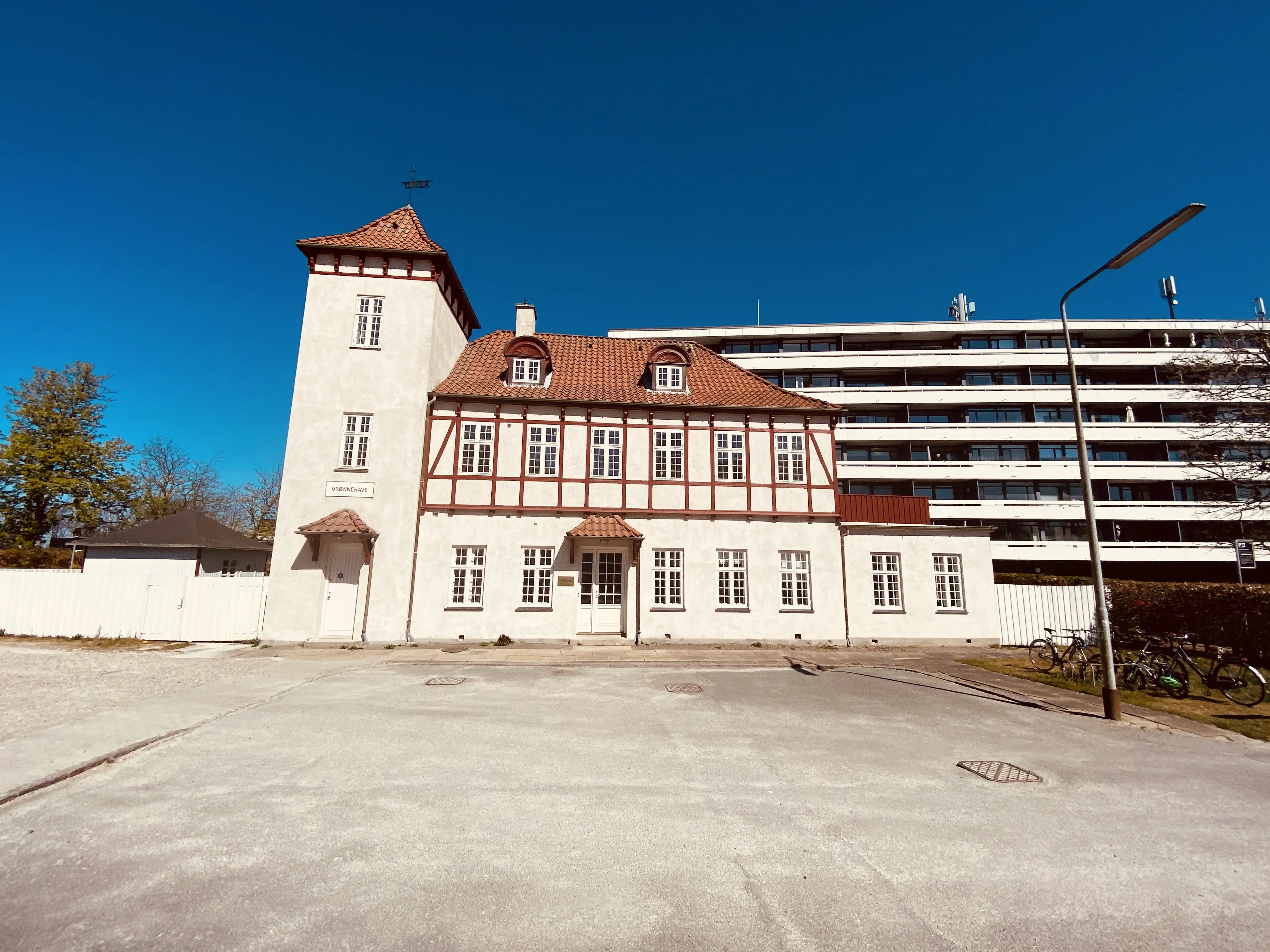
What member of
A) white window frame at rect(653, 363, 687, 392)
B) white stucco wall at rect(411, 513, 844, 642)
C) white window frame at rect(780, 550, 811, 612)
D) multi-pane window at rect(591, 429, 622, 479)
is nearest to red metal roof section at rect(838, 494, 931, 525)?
white stucco wall at rect(411, 513, 844, 642)

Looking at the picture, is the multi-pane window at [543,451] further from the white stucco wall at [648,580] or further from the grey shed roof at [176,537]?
the grey shed roof at [176,537]

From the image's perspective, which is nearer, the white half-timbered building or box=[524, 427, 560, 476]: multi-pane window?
the white half-timbered building

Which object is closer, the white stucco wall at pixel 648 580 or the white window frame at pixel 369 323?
the white stucco wall at pixel 648 580

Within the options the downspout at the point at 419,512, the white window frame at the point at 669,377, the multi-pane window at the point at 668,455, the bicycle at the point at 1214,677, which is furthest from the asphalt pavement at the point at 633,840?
the white window frame at the point at 669,377

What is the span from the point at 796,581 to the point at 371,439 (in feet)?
52.3

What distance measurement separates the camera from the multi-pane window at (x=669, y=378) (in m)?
21.7

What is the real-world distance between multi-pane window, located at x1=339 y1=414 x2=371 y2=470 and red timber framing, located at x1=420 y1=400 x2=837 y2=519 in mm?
2069

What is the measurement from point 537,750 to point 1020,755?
731 cm

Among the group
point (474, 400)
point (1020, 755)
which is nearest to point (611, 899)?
point (1020, 755)

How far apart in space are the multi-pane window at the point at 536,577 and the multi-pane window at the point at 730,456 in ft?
22.7

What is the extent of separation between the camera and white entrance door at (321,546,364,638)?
17.9 m

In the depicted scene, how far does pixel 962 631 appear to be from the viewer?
20141 millimetres

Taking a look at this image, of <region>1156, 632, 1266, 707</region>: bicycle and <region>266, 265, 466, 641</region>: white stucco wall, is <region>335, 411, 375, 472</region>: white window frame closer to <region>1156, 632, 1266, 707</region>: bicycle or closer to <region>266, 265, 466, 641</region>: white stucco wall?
<region>266, 265, 466, 641</region>: white stucco wall

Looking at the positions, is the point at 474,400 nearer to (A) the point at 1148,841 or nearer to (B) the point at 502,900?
(B) the point at 502,900
